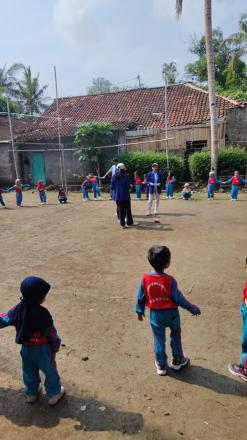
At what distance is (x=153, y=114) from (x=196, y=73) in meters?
11.8

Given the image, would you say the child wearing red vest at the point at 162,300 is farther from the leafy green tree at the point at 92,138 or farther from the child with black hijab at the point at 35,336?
the leafy green tree at the point at 92,138

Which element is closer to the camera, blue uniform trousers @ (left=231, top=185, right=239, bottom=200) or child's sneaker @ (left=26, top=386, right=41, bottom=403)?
child's sneaker @ (left=26, top=386, right=41, bottom=403)

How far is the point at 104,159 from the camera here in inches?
797

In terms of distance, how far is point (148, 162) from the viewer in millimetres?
18000

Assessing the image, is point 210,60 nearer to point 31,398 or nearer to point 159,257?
point 159,257

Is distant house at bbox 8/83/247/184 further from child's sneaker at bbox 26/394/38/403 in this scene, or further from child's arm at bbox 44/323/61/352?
child's sneaker at bbox 26/394/38/403

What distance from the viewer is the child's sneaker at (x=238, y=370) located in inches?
124

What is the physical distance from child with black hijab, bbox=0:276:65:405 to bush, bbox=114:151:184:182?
15.3 metres

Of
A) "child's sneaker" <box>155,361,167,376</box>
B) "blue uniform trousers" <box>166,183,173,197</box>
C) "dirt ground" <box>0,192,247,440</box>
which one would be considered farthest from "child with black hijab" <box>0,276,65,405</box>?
"blue uniform trousers" <box>166,183,173,197</box>

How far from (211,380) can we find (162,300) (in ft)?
2.81

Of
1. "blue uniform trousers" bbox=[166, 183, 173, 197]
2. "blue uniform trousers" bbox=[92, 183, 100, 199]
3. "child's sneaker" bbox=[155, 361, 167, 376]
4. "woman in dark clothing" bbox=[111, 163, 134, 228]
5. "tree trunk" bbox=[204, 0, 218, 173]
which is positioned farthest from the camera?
"blue uniform trousers" bbox=[92, 183, 100, 199]

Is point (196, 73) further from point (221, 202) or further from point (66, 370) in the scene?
point (66, 370)

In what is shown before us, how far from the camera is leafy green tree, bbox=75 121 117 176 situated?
62.7 feet

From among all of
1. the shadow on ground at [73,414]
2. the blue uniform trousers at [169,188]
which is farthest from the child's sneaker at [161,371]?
the blue uniform trousers at [169,188]
